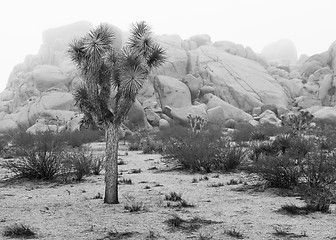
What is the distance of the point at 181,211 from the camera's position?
7977 millimetres

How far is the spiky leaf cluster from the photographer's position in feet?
25.9

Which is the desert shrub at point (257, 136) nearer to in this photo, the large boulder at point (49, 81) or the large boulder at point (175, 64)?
the large boulder at point (175, 64)

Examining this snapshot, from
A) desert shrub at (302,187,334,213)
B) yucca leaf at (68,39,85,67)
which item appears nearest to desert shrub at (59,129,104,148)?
yucca leaf at (68,39,85,67)

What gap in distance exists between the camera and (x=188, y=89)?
4831 cm

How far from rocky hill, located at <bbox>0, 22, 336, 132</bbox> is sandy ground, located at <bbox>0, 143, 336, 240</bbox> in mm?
24590

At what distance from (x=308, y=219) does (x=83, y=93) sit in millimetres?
5591

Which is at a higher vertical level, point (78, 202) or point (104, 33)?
point (104, 33)

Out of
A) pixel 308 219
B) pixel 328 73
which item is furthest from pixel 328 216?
pixel 328 73

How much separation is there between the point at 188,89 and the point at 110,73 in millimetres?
40506

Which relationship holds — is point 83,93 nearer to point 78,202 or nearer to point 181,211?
point 78,202

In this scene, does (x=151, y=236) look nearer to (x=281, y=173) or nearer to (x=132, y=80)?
(x=132, y=80)

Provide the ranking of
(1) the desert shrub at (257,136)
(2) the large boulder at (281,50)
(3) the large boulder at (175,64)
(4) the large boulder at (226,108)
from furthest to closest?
1. (2) the large boulder at (281,50)
2. (3) the large boulder at (175,64)
3. (4) the large boulder at (226,108)
4. (1) the desert shrub at (257,136)

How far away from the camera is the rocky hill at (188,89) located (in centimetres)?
4103

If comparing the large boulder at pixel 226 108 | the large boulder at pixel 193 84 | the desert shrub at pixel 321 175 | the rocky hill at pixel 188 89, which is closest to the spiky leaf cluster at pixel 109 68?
the desert shrub at pixel 321 175
